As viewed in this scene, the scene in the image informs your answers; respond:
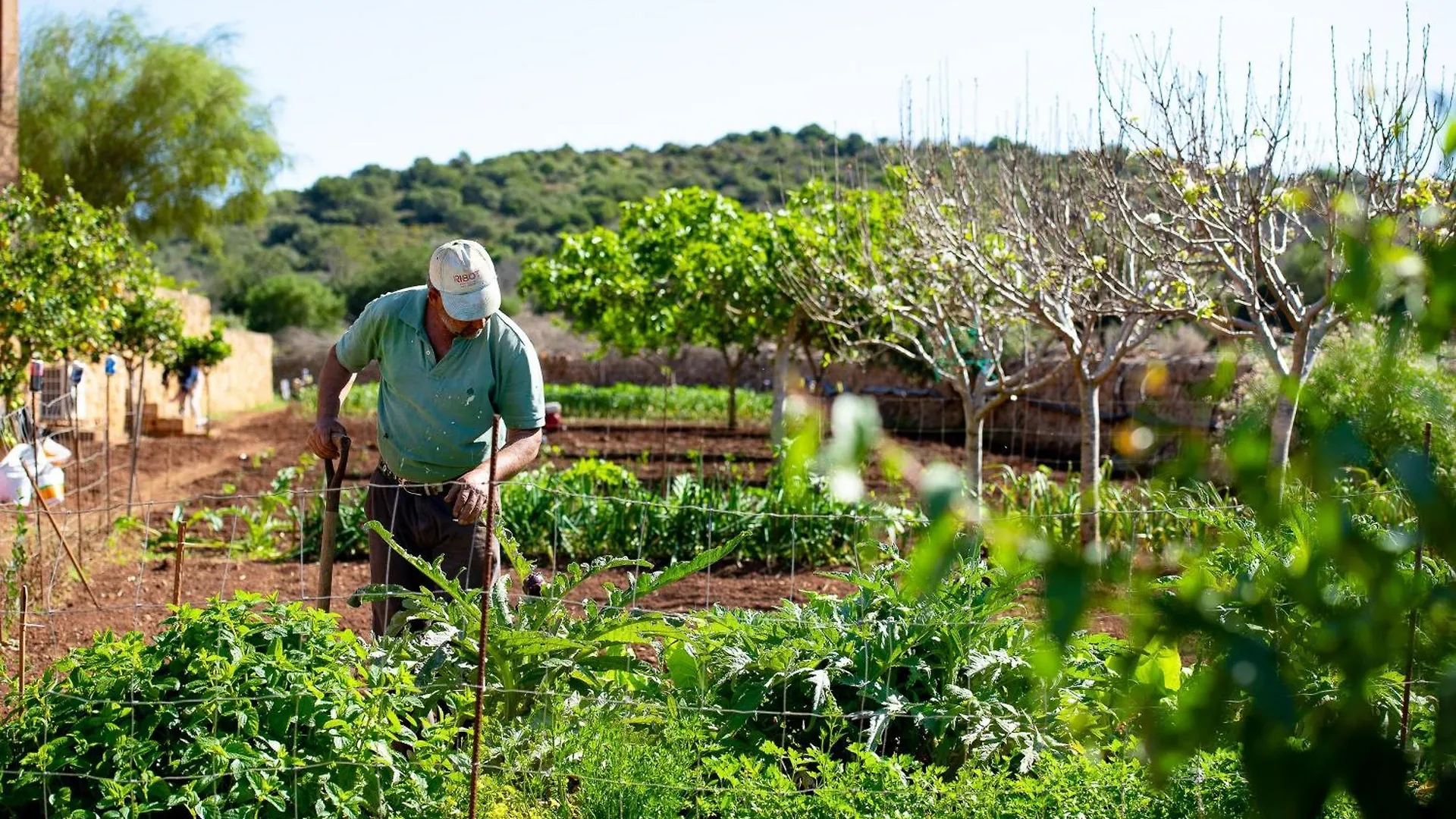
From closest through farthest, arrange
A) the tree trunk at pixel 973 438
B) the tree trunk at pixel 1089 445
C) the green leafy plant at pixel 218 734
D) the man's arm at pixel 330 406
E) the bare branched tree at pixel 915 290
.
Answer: the green leafy plant at pixel 218 734, the man's arm at pixel 330 406, the tree trunk at pixel 1089 445, the tree trunk at pixel 973 438, the bare branched tree at pixel 915 290

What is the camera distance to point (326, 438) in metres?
3.95

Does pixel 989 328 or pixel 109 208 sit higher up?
pixel 109 208

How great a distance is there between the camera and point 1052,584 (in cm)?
84

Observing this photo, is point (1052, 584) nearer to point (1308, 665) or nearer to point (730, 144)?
point (1308, 665)

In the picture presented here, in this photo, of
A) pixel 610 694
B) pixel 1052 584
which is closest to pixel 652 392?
pixel 610 694

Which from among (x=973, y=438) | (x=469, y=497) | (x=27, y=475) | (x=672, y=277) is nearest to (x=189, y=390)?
(x=672, y=277)

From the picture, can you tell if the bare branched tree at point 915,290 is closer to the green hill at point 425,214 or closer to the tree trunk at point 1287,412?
the tree trunk at point 1287,412

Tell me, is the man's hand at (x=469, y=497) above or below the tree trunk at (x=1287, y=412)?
below

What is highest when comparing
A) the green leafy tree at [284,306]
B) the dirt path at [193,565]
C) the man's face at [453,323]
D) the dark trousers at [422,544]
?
the green leafy tree at [284,306]

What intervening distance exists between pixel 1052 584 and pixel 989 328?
8963mm

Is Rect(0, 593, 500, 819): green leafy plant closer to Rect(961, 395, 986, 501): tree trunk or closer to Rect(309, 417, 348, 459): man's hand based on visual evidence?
Rect(309, 417, 348, 459): man's hand

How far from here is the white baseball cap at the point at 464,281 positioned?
374 centimetres

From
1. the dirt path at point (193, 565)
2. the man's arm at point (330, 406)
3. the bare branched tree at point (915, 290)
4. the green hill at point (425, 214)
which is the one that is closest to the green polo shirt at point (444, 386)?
the man's arm at point (330, 406)

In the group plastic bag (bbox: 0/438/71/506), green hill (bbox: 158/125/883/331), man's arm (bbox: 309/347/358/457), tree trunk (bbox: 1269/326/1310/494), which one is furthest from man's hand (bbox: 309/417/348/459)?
green hill (bbox: 158/125/883/331)
